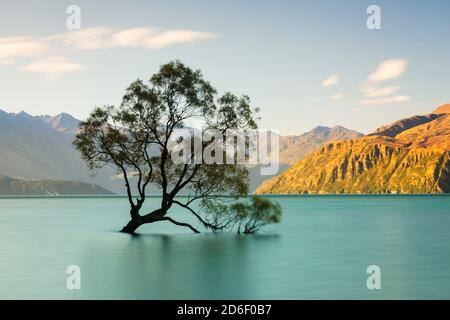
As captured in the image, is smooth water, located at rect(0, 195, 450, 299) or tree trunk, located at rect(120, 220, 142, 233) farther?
tree trunk, located at rect(120, 220, 142, 233)

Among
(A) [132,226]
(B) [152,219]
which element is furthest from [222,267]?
(A) [132,226]

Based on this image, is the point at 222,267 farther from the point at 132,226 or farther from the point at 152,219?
the point at 132,226

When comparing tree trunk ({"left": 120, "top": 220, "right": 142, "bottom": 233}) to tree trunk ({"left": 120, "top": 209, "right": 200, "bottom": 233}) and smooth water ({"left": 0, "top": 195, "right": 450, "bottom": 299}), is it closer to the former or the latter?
tree trunk ({"left": 120, "top": 209, "right": 200, "bottom": 233})

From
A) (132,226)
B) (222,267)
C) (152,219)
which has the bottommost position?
(132,226)

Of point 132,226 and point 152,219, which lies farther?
point 132,226

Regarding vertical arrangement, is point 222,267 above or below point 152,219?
below

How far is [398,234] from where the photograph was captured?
7962cm

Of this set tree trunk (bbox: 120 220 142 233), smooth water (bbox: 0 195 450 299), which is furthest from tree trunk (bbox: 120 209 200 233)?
smooth water (bbox: 0 195 450 299)

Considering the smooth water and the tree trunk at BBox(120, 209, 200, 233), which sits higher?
the tree trunk at BBox(120, 209, 200, 233)

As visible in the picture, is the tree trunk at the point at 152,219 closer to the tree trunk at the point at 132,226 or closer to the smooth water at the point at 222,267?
the tree trunk at the point at 132,226

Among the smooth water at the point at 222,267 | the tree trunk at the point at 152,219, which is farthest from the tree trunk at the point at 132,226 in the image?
the smooth water at the point at 222,267

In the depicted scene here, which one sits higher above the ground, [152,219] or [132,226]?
[152,219]
